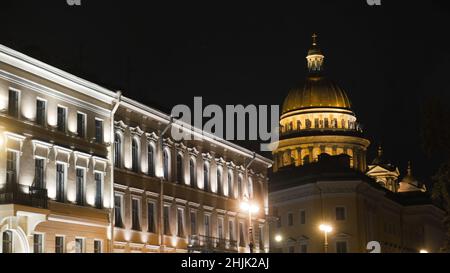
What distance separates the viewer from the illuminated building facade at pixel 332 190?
96.1 m

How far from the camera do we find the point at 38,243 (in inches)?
1666

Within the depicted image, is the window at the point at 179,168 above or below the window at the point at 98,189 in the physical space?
above

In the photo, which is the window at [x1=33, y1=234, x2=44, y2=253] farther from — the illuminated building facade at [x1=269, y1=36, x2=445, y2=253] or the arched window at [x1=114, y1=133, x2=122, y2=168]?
the illuminated building facade at [x1=269, y1=36, x2=445, y2=253]

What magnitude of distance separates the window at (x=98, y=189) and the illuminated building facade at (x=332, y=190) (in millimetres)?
36935

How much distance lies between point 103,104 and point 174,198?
31.8 feet

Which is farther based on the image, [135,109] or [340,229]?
[340,229]

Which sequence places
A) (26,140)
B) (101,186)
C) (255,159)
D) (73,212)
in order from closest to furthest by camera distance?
1. (26,140)
2. (73,212)
3. (101,186)
4. (255,159)

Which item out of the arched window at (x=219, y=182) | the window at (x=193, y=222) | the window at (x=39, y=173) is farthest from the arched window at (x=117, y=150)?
the arched window at (x=219, y=182)

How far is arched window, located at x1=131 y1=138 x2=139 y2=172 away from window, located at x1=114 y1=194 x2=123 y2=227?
243 cm

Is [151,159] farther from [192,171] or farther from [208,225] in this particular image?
[208,225]

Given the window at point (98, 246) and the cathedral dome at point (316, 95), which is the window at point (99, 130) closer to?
the window at point (98, 246)
